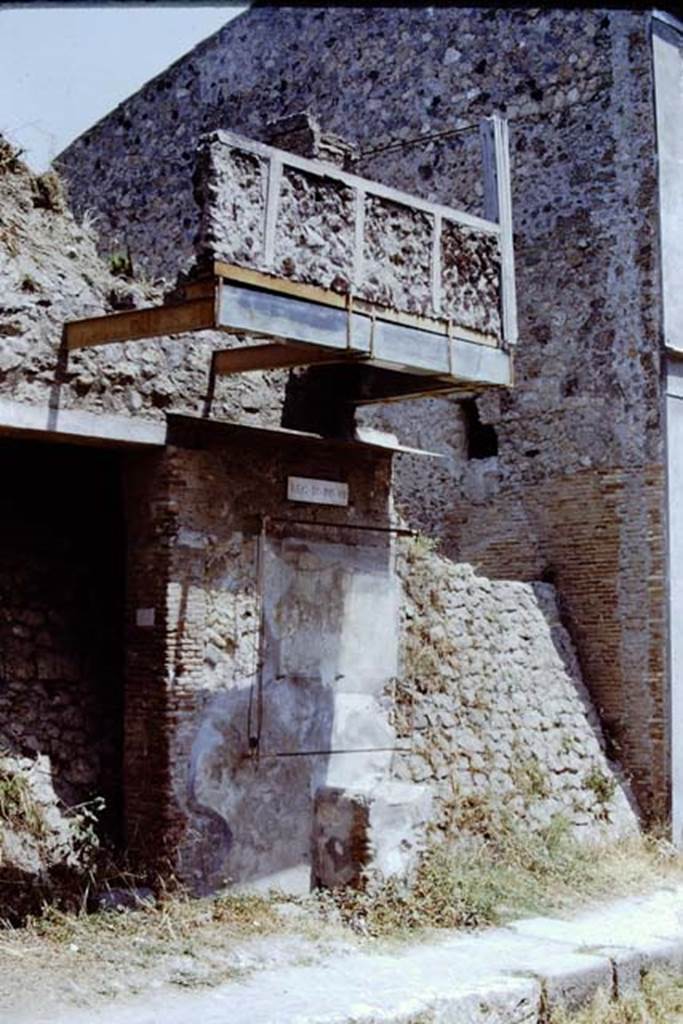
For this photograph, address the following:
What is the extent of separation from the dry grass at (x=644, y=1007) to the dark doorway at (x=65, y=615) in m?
3.15

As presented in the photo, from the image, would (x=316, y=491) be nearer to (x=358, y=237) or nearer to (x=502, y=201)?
(x=358, y=237)

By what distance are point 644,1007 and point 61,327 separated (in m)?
5.37

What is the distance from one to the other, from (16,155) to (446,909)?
5635 mm

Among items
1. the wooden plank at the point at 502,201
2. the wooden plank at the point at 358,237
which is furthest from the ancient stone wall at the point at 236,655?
the wooden plank at the point at 502,201

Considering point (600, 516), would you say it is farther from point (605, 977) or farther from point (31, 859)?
point (31, 859)

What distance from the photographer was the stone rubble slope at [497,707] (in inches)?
433

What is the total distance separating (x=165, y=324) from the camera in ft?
26.6

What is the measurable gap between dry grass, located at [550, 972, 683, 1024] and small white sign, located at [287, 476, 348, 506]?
3810mm

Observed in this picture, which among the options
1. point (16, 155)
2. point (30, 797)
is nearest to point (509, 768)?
point (30, 797)

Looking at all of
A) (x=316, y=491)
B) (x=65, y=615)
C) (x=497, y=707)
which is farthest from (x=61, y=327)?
(x=497, y=707)

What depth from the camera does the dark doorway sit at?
909 cm

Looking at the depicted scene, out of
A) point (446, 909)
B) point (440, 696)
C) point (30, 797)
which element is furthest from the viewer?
point (440, 696)

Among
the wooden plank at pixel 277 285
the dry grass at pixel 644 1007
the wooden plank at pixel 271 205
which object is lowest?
the dry grass at pixel 644 1007

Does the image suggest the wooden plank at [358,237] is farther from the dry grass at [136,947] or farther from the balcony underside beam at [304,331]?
the dry grass at [136,947]
